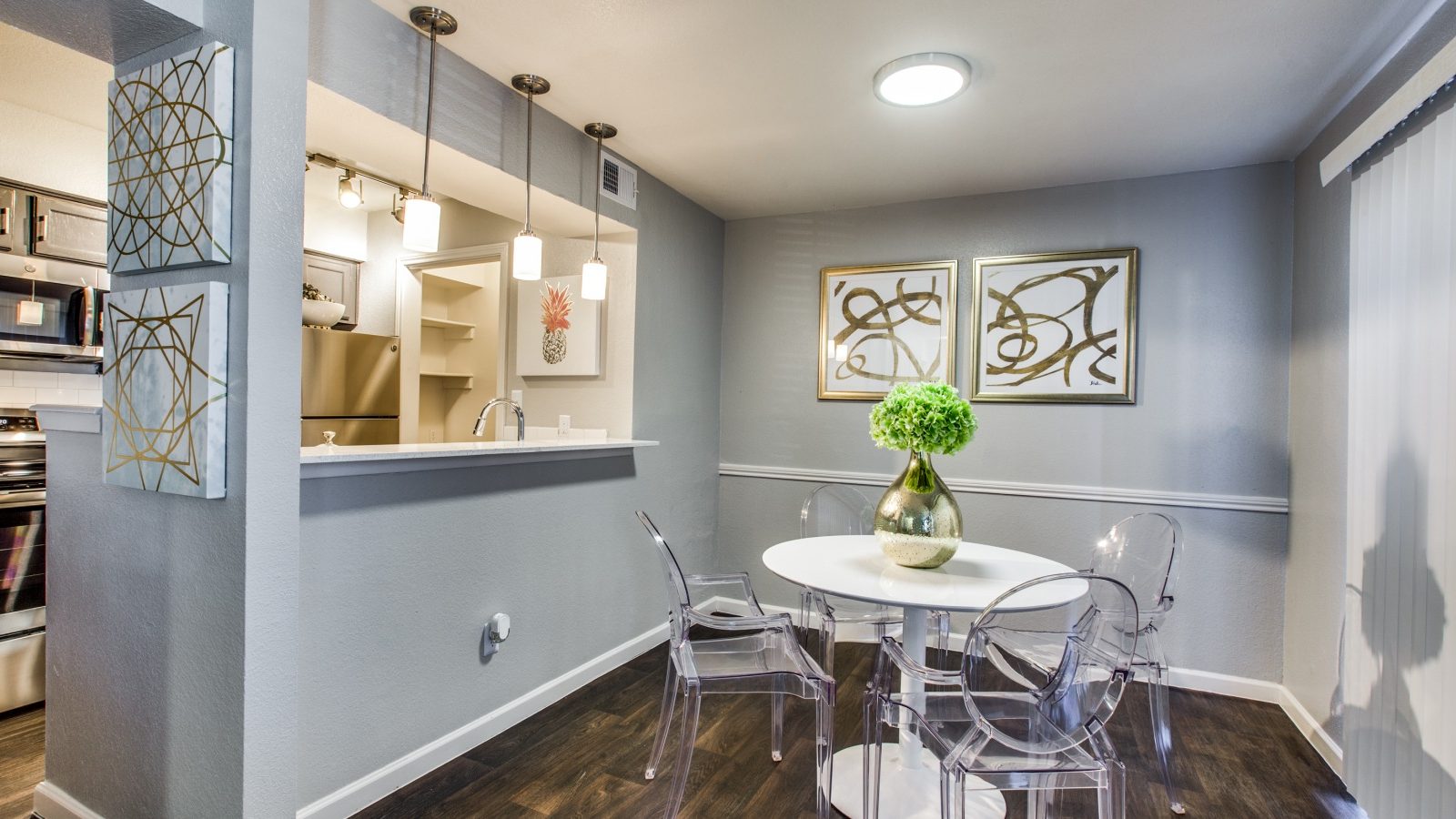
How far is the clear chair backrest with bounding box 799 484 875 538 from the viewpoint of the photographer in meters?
2.97

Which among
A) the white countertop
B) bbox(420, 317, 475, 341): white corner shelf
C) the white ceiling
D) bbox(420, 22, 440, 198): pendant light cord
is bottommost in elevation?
the white countertop

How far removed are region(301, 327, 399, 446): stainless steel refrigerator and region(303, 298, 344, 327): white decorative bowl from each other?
0.08 meters

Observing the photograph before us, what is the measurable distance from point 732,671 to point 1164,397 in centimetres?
242

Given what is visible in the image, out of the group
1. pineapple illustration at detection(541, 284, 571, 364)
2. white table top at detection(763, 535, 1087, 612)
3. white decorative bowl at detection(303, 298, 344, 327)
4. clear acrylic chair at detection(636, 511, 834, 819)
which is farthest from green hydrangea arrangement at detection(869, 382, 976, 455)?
white decorative bowl at detection(303, 298, 344, 327)

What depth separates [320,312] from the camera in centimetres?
373

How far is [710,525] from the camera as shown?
3.93 metres

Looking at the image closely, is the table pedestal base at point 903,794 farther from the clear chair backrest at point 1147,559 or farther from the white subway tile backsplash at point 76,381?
the white subway tile backsplash at point 76,381

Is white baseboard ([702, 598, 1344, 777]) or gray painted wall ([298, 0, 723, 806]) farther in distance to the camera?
white baseboard ([702, 598, 1344, 777])

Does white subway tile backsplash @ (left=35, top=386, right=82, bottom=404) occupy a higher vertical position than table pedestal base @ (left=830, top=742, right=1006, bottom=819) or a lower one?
higher

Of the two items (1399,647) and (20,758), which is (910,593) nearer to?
(1399,647)

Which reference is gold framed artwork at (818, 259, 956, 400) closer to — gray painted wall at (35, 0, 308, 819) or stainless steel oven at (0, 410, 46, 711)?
gray painted wall at (35, 0, 308, 819)

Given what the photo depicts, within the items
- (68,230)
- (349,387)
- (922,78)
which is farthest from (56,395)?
(922,78)

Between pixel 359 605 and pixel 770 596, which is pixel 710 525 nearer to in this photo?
pixel 770 596

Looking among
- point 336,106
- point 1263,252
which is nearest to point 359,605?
point 336,106
